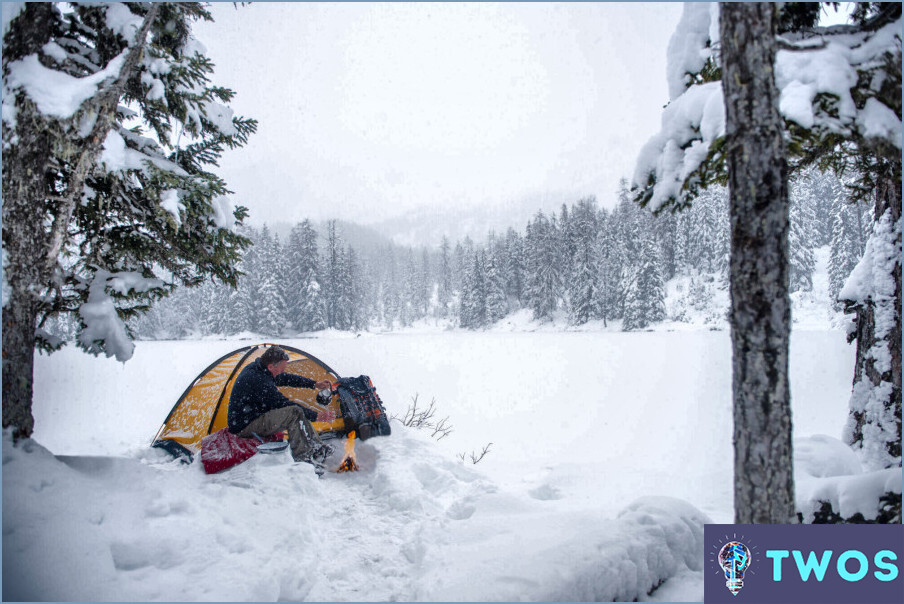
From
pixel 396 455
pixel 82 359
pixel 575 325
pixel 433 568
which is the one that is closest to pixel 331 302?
pixel 82 359

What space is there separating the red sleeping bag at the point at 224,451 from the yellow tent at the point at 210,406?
116 centimetres

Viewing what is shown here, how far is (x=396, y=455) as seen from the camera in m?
6.33

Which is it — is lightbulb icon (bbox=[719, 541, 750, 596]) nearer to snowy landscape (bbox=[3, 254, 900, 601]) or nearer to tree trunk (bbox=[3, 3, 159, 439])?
snowy landscape (bbox=[3, 254, 900, 601])

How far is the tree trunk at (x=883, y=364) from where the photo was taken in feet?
15.2

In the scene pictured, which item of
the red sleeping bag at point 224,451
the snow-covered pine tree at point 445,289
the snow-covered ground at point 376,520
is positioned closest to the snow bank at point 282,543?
the snow-covered ground at point 376,520

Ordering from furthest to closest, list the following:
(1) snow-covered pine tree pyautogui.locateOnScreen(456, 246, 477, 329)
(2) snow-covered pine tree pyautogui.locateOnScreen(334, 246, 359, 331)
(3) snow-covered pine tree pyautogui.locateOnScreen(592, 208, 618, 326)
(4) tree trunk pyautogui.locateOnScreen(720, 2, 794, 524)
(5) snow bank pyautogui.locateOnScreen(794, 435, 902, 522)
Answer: (1) snow-covered pine tree pyautogui.locateOnScreen(456, 246, 477, 329) → (2) snow-covered pine tree pyautogui.locateOnScreen(334, 246, 359, 331) → (3) snow-covered pine tree pyautogui.locateOnScreen(592, 208, 618, 326) → (5) snow bank pyautogui.locateOnScreen(794, 435, 902, 522) → (4) tree trunk pyautogui.locateOnScreen(720, 2, 794, 524)

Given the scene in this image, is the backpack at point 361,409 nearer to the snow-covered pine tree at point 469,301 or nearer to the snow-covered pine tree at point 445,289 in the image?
the snow-covered pine tree at point 469,301

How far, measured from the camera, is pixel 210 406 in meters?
6.38

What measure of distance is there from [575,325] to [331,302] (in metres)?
28.8

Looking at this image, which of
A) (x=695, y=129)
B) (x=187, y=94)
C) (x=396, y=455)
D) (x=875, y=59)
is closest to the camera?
(x=875, y=59)

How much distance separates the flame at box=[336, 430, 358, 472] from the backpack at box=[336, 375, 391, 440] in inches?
24.5

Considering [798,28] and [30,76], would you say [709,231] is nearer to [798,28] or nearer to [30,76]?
[798,28]

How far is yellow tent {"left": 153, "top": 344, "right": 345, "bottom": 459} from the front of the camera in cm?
623

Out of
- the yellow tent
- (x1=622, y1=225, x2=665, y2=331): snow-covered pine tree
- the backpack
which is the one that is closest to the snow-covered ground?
the backpack
